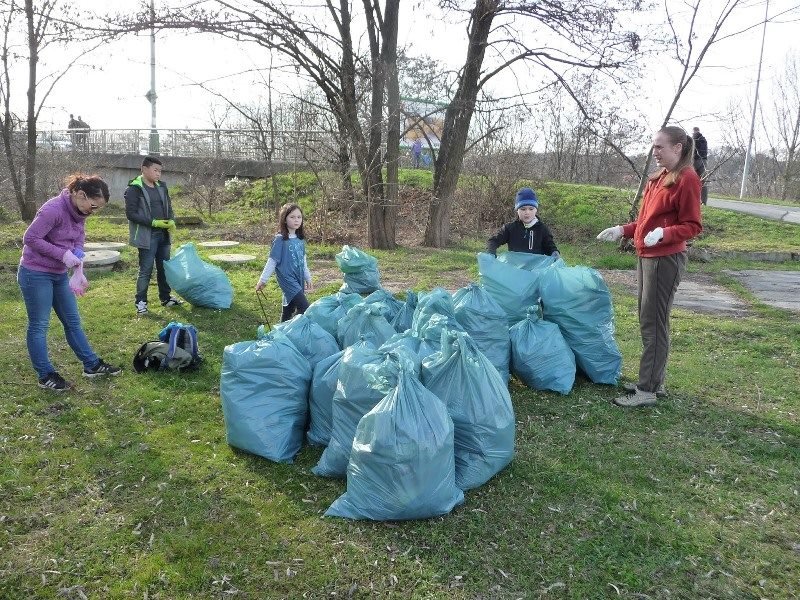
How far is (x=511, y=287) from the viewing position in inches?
185

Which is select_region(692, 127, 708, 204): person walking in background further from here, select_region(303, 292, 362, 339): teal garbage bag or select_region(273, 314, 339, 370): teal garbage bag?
select_region(273, 314, 339, 370): teal garbage bag

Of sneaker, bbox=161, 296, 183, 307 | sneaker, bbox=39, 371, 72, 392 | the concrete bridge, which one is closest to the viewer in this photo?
sneaker, bbox=39, 371, 72, 392

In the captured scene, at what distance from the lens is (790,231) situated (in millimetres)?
13375

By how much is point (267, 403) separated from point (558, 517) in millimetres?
1612

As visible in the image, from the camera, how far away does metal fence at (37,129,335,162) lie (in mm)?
12375

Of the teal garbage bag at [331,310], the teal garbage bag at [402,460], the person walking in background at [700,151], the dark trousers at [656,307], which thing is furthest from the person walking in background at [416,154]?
the teal garbage bag at [402,460]

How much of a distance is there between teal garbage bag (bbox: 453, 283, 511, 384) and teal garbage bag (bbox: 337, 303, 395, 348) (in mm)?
528

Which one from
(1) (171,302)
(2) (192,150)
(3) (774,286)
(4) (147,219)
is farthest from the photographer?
(2) (192,150)

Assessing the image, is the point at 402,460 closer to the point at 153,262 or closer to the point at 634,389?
the point at 634,389

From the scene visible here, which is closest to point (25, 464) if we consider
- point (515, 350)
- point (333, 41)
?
point (515, 350)

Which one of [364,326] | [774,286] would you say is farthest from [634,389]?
[774,286]

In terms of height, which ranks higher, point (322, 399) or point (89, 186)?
point (89, 186)

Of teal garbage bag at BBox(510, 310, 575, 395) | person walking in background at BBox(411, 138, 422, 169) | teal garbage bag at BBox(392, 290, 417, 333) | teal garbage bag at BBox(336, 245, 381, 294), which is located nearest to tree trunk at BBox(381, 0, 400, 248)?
person walking in background at BBox(411, 138, 422, 169)

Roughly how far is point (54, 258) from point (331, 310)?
1870mm
